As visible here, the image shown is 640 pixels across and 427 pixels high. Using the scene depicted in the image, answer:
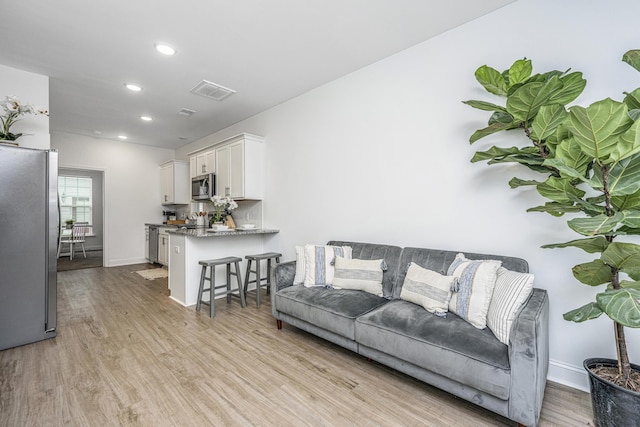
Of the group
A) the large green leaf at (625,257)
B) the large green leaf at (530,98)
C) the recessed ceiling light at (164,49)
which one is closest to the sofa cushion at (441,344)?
the large green leaf at (625,257)

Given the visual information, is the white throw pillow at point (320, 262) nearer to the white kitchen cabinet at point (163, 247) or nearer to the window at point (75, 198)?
the white kitchen cabinet at point (163, 247)

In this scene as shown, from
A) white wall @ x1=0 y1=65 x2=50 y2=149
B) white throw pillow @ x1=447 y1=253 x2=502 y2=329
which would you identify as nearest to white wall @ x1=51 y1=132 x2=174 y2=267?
white wall @ x1=0 y1=65 x2=50 y2=149

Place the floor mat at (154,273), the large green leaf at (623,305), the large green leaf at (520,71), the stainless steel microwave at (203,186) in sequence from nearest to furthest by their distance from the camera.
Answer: the large green leaf at (623,305) → the large green leaf at (520,71) → the stainless steel microwave at (203,186) → the floor mat at (154,273)

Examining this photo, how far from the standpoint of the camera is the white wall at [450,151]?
1898mm

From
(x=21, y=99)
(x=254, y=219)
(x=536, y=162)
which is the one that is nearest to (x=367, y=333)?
(x=536, y=162)

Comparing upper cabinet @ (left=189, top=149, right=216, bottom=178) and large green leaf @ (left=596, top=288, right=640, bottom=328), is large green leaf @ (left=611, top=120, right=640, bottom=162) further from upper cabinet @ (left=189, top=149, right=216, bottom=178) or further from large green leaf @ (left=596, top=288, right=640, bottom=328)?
upper cabinet @ (left=189, top=149, right=216, bottom=178)

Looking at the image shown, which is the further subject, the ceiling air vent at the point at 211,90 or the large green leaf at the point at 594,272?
the ceiling air vent at the point at 211,90

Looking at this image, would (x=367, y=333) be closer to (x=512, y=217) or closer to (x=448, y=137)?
(x=512, y=217)

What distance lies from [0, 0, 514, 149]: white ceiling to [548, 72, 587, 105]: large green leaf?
102 centimetres

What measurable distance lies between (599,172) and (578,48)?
1.19 metres

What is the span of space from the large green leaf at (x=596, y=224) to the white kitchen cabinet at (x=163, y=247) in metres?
6.21

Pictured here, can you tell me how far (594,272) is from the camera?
1.48m

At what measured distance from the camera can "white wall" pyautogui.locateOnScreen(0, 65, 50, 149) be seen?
10.0 ft

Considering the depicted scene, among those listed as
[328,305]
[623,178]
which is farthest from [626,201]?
[328,305]
